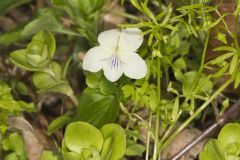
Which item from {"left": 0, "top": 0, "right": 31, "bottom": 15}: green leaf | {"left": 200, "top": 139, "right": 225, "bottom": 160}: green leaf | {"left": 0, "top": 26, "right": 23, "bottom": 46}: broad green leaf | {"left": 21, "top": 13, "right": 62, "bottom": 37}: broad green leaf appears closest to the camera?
{"left": 200, "top": 139, "right": 225, "bottom": 160}: green leaf

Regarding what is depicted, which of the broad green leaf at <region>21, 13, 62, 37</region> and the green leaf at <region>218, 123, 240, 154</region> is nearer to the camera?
the green leaf at <region>218, 123, 240, 154</region>

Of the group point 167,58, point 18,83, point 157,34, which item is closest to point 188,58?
point 167,58

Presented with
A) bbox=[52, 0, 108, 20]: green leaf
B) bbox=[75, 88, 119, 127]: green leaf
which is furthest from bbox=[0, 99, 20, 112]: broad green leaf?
bbox=[52, 0, 108, 20]: green leaf

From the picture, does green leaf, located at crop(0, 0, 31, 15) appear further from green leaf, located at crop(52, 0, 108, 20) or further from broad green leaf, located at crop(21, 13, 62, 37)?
green leaf, located at crop(52, 0, 108, 20)

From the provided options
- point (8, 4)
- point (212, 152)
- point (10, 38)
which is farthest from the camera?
point (8, 4)

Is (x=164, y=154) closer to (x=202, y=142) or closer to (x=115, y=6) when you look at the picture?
(x=202, y=142)

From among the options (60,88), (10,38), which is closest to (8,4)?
(10,38)

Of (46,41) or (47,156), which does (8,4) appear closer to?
(46,41)

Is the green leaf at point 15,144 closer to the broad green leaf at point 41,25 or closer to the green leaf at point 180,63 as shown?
the broad green leaf at point 41,25
